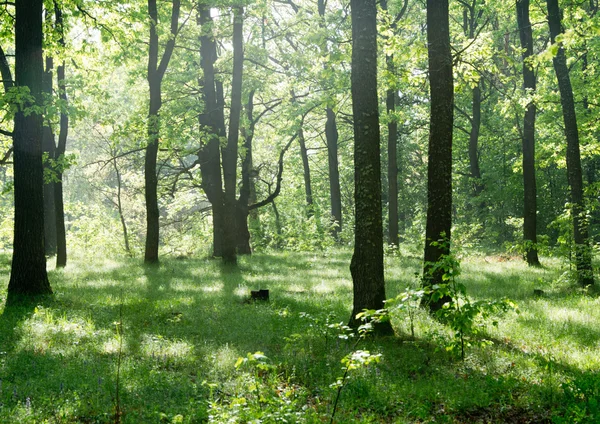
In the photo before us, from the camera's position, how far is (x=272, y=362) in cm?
739

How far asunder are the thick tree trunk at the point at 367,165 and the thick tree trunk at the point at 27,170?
Answer: 7.20 m

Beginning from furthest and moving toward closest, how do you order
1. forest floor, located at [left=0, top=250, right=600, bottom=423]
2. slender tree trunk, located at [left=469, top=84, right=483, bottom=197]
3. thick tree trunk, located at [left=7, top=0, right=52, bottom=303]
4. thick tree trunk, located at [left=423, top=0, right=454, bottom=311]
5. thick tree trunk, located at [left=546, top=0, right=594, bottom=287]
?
slender tree trunk, located at [left=469, top=84, right=483, bottom=197] < thick tree trunk, located at [left=546, top=0, right=594, bottom=287] < thick tree trunk, located at [left=7, top=0, right=52, bottom=303] < thick tree trunk, located at [left=423, top=0, right=454, bottom=311] < forest floor, located at [left=0, top=250, right=600, bottom=423]

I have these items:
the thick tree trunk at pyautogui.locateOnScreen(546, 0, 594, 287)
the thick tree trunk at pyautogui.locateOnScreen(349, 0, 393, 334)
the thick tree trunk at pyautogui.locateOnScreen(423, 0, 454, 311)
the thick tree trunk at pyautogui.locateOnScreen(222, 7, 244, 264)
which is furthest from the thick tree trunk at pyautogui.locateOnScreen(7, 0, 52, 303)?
the thick tree trunk at pyautogui.locateOnScreen(546, 0, 594, 287)

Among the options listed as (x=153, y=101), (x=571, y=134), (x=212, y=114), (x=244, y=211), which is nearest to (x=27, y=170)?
(x=153, y=101)

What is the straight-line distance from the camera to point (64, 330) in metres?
8.93

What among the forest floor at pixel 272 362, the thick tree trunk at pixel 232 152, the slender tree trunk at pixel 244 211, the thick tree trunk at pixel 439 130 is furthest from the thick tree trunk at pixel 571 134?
the slender tree trunk at pixel 244 211

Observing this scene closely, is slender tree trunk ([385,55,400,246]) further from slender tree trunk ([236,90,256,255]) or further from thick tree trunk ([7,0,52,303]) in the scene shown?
thick tree trunk ([7,0,52,303])

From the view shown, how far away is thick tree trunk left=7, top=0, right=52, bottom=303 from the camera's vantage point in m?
11.2

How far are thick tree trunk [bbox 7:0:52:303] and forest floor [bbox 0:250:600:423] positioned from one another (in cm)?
75

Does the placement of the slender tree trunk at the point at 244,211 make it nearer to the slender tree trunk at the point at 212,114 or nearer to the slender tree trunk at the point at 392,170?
the slender tree trunk at the point at 212,114

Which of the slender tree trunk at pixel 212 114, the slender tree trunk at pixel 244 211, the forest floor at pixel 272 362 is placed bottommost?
the forest floor at pixel 272 362

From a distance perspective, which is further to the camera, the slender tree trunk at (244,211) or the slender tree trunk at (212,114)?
the slender tree trunk at (244,211)

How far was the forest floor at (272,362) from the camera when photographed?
573cm

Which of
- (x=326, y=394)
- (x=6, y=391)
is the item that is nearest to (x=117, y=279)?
(x=6, y=391)
